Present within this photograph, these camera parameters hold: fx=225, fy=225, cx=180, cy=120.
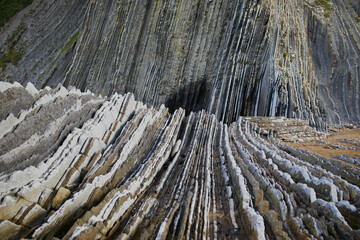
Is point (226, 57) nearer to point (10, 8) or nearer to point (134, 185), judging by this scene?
point (134, 185)

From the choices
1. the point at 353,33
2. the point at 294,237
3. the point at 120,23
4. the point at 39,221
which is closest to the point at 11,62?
the point at 120,23

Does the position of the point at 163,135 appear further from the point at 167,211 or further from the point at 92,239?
the point at 92,239

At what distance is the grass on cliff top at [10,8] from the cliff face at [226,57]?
18223 mm

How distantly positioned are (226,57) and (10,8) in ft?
137

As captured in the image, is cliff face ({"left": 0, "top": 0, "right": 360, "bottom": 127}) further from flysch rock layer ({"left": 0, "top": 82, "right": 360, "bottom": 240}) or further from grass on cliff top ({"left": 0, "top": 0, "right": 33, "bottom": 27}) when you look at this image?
grass on cliff top ({"left": 0, "top": 0, "right": 33, "bottom": 27})

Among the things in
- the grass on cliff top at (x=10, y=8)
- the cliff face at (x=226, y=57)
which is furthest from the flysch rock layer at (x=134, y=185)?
the grass on cliff top at (x=10, y=8)

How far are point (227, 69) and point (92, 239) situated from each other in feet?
48.3

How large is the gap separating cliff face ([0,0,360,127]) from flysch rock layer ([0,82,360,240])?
29.2ft

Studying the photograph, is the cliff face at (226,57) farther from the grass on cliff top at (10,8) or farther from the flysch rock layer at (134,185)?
Answer: the grass on cliff top at (10,8)

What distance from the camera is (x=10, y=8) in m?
38.5

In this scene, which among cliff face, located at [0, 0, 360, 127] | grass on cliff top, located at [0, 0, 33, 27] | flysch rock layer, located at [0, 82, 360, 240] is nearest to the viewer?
flysch rock layer, located at [0, 82, 360, 240]

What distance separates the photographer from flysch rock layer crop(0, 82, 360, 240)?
3389 millimetres

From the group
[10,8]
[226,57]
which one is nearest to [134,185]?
[226,57]

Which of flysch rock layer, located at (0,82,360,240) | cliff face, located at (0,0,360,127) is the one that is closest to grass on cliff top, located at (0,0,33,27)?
cliff face, located at (0,0,360,127)
